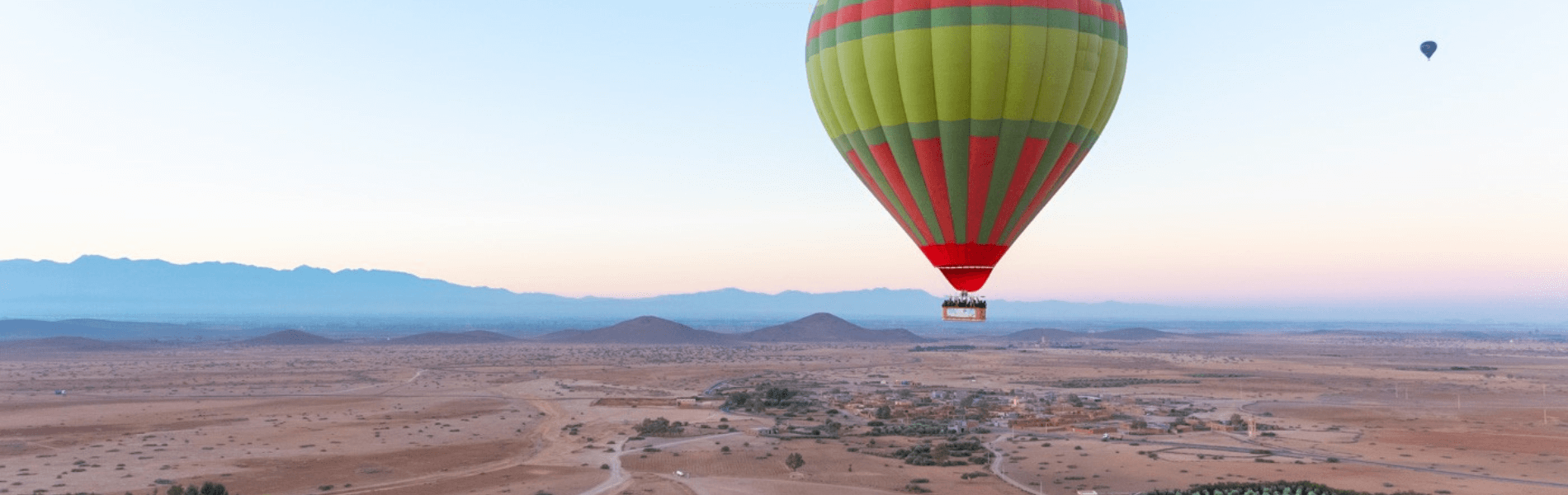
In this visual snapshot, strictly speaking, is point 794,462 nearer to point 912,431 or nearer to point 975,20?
point 912,431

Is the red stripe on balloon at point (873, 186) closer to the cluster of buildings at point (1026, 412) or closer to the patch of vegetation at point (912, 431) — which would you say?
the patch of vegetation at point (912, 431)

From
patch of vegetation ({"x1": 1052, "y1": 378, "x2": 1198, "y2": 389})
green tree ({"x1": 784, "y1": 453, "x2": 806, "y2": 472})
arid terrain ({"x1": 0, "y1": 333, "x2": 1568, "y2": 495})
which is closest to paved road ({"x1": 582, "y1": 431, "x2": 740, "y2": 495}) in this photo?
arid terrain ({"x1": 0, "y1": 333, "x2": 1568, "y2": 495})

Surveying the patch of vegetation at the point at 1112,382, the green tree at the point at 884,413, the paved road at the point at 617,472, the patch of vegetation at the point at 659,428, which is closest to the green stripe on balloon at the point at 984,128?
the paved road at the point at 617,472

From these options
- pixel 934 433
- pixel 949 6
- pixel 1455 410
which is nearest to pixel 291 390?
pixel 934 433

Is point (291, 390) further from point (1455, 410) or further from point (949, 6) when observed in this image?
point (1455, 410)

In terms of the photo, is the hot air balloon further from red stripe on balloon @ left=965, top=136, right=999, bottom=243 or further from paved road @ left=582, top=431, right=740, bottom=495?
paved road @ left=582, top=431, right=740, bottom=495
